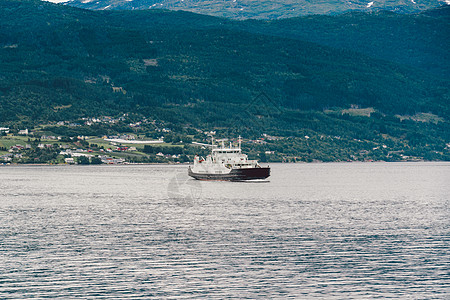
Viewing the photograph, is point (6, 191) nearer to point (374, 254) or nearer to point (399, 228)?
point (399, 228)

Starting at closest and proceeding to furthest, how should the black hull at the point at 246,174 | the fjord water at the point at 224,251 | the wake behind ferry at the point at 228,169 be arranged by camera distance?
the fjord water at the point at 224,251 < the black hull at the point at 246,174 < the wake behind ferry at the point at 228,169

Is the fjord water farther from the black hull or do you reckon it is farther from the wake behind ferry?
the wake behind ferry

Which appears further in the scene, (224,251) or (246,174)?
(246,174)

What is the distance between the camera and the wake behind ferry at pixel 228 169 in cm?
17200

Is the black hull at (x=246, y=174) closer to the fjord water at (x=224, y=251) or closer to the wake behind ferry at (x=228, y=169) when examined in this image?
the wake behind ferry at (x=228, y=169)

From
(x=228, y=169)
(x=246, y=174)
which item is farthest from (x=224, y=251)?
(x=228, y=169)

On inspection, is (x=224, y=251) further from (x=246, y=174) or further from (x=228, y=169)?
(x=228, y=169)

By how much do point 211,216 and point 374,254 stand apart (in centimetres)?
3304

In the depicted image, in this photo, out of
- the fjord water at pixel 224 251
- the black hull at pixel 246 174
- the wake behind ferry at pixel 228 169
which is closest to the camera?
the fjord water at pixel 224 251

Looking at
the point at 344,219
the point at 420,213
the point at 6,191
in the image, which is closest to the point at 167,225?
the point at 344,219

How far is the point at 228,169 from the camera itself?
573ft

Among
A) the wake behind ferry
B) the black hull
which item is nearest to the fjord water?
the black hull

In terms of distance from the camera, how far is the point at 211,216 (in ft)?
276

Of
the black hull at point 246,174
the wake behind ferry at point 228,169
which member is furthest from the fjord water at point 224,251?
the wake behind ferry at point 228,169
